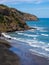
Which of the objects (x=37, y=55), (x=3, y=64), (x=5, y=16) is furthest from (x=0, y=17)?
(x=3, y=64)

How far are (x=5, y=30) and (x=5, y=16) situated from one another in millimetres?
11525

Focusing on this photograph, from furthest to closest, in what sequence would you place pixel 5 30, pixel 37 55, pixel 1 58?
pixel 5 30 < pixel 37 55 < pixel 1 58

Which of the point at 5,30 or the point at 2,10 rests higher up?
the point at 2,10

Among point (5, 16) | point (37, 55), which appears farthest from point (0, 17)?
point (37, 55)

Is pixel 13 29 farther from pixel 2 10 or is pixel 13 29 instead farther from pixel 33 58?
pixel 33 58

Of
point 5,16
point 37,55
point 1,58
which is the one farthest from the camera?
point 5,16

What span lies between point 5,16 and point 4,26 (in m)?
9.89

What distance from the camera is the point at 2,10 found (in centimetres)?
8306

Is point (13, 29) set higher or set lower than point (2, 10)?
lower

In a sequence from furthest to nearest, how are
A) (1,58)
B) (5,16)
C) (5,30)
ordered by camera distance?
(5,16) → (5,30) → (1,58)

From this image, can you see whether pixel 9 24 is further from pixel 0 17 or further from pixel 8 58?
pixel 8 58

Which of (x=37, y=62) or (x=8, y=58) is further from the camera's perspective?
(x=8, y=58)

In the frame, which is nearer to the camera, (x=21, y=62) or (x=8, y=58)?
(x=21, y=62)

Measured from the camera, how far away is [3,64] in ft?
79.3
